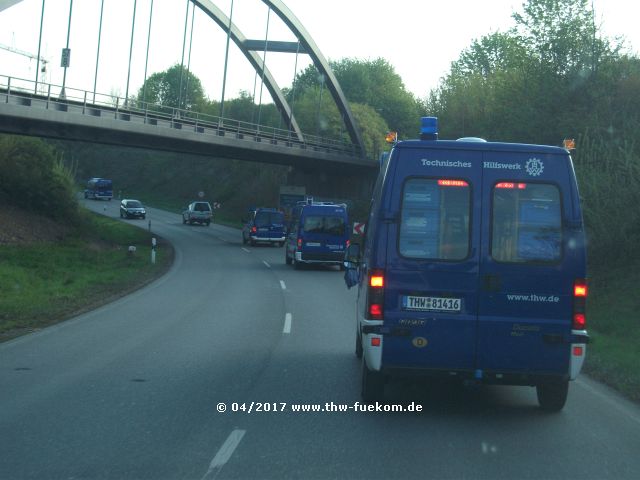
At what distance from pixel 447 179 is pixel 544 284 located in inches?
51.3

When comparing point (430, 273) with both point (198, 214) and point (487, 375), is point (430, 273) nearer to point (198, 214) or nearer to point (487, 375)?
point (487, 375)

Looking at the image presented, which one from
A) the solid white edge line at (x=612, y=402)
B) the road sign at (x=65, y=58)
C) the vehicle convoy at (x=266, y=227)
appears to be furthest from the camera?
the vehicle convoy at (x=266, y=227)

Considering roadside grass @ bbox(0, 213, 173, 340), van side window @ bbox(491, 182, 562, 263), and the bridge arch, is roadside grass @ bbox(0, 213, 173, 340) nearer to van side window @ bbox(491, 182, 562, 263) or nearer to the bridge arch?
van side window @ bbox(491, 182, 562, 263)

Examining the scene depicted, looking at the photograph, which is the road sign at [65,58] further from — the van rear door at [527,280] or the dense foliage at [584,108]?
the van rear door at [527,280]

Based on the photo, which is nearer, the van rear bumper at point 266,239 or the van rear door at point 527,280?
the van rear door at point 527,280

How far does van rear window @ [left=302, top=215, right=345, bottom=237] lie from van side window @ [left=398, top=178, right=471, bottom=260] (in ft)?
72.7

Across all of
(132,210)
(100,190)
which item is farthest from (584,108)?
(100,190)

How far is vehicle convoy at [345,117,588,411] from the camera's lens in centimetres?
769

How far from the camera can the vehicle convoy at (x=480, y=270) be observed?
7.69 meters

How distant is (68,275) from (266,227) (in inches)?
753

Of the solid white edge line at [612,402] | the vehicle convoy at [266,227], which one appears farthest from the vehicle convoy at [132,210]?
the solid white edge line at [612,402]

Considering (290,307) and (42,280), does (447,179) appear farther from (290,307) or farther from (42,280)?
(42,280)

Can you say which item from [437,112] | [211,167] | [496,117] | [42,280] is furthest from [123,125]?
[211,167]

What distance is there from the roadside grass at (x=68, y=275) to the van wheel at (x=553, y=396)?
8627 mm
